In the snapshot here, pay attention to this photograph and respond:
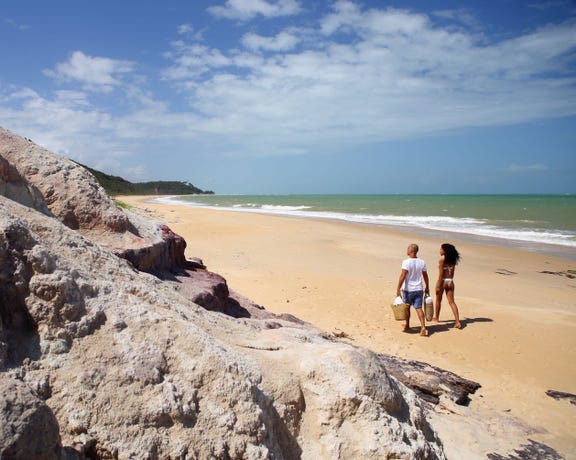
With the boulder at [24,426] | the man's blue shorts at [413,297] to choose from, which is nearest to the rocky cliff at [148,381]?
the boulder at [24,426]

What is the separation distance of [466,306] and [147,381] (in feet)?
28.2

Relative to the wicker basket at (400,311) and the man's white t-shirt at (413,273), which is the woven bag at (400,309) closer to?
the wicker basket at (400,311)

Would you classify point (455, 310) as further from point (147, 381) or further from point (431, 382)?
point (147, 381)

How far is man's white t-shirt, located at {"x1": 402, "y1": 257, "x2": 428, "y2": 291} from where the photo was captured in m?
7.65

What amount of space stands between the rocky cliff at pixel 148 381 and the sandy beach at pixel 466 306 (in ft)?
8.68

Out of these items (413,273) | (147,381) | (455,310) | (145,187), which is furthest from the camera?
(145,187)

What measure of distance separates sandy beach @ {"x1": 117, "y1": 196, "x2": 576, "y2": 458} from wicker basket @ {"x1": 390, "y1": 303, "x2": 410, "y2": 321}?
7.7 inches


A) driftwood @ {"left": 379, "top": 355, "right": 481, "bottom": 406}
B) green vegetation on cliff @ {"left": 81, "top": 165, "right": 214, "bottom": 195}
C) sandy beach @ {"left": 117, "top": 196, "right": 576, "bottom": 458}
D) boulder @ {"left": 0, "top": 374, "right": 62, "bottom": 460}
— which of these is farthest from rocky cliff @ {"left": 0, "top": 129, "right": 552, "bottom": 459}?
green vegetation on cliff @ {"left": 81, "top": 165, "right": 214, "bottom": 195}

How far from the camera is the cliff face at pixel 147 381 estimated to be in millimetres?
1958

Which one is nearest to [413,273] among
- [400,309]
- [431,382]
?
[400,309]

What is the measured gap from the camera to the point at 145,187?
10656 centimetres

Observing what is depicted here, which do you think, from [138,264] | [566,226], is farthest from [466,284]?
[566,226]

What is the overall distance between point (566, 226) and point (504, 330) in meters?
22.3

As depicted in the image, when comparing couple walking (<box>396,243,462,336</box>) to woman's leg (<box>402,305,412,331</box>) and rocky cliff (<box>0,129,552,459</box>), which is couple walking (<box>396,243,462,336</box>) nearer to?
woman's leg (<box>402,305,412,331</box>)
